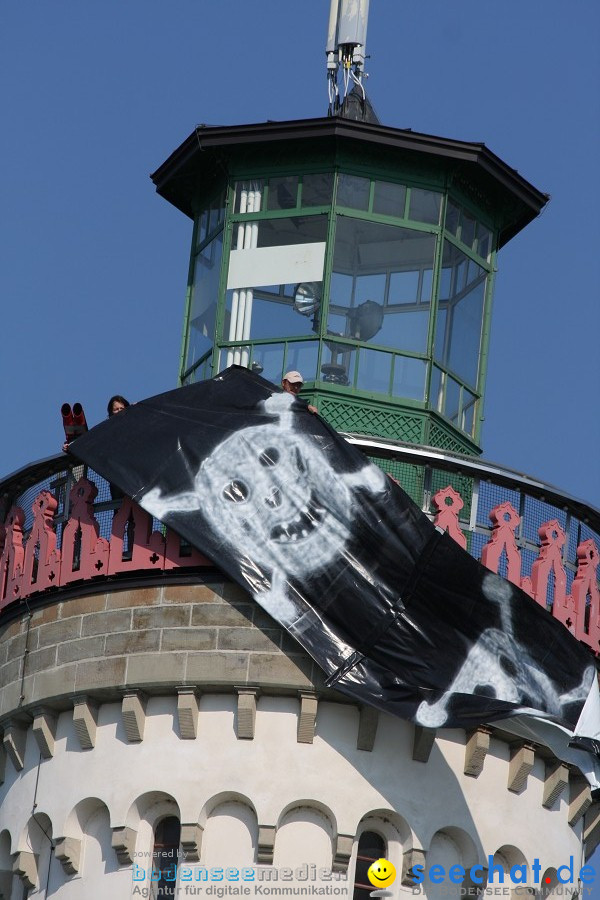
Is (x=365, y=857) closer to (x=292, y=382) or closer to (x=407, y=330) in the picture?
(x=292, y=382)

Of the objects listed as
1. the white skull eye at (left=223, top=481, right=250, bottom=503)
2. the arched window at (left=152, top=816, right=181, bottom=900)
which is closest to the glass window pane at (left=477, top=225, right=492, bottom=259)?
the white skull eye at (left=223, top=481, right=250, bottom=503)

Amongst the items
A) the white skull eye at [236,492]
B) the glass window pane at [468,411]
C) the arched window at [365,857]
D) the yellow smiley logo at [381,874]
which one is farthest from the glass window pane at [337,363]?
the yellow smiley logo at [381,874]

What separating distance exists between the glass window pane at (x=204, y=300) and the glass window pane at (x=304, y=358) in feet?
4.06

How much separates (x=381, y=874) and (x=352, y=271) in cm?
831

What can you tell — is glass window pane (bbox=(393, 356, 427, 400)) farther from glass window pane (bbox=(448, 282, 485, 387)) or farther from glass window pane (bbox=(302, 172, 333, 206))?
glass window pane (bbox=(302, 172, 333, 206))

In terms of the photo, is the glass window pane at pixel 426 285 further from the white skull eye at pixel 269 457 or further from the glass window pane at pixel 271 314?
the white skull eye at pixel 269 457

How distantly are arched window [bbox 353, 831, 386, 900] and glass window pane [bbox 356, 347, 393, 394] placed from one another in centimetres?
616

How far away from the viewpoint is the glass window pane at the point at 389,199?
113 feet

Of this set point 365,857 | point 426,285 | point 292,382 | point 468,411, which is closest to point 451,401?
point 468,411

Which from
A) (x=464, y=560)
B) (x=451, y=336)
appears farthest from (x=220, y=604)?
(x=451, y=336)

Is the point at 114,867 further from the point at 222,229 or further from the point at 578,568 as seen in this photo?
the point at 222,229

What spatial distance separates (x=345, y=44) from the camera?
1463 inches

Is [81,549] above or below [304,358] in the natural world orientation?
below

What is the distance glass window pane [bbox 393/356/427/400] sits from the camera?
34000mm
